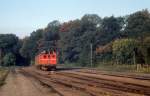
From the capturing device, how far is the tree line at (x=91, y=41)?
8475 cm

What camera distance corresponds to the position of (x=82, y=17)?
15675 cm

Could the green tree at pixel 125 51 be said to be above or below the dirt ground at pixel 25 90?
above

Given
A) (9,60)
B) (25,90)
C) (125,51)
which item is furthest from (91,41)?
(25,90)

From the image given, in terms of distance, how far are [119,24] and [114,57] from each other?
140 ft

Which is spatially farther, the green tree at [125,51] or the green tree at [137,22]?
the green tree at [137,22]

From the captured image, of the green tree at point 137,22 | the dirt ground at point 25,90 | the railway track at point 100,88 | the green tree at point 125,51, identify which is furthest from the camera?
the green tree at point 137,22

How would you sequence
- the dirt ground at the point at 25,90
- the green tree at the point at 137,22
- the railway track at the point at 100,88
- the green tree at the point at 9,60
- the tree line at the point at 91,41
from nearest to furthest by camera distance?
the railway track at the point at 100,88, the dirt ground at the point at 25,90, the tree line at the point at 91,41, the green tree at the point at 137,22, the green tree at the point at 9,60

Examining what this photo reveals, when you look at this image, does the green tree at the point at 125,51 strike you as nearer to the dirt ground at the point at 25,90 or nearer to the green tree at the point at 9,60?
the dirt ground at the point at 25,90

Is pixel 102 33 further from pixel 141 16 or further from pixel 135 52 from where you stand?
pixel 135 52

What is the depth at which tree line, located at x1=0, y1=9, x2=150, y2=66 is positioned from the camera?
278ft

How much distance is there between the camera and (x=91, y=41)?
122 m

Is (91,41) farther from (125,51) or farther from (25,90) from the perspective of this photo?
(25,90)

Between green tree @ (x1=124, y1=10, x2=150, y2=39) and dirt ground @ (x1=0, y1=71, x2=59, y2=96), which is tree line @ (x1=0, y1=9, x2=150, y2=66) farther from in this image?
dirt ground @ (x1=0, y1=71, x2=59, y2=96)

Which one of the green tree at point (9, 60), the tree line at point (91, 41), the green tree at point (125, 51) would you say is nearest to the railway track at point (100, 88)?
the tree line at point (91, 41)
